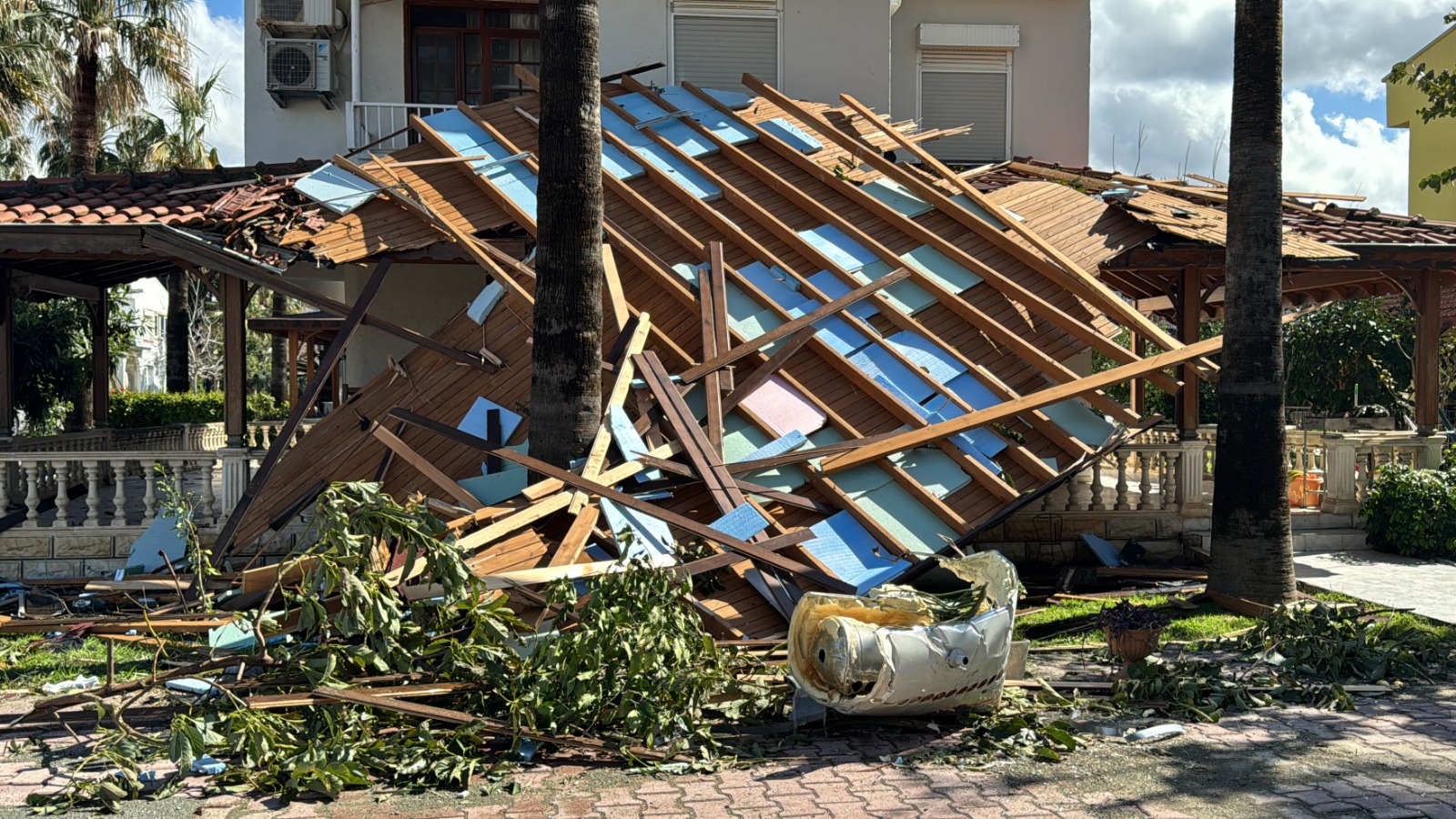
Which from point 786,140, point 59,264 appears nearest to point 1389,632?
point 786,140

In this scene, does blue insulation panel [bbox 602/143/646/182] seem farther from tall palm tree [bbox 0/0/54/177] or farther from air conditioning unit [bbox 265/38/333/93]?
tall palm tree [bbox 0/0/54/177]

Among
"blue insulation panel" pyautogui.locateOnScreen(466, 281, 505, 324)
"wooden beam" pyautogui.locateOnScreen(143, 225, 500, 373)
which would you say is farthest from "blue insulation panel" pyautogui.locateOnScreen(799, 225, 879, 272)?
"wooden beam" pyautogui.locateOnScreen(143, 225, 500, 373)

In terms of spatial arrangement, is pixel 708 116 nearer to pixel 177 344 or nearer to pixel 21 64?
pixel 21 64

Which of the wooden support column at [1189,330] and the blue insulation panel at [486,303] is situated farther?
the wooden support column at [1189,330]

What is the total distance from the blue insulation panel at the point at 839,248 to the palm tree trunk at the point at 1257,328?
3.52 metres

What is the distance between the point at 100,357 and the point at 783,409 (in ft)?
38.8

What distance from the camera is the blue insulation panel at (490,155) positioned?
11.9 metres

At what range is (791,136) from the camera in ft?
45.1

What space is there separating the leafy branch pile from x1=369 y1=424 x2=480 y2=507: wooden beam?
1477mm

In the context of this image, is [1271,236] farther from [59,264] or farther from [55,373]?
[55,373]

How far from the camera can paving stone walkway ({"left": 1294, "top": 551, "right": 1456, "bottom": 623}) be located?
10259 millimetres

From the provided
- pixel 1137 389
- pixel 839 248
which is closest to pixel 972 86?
pixel 1137 389


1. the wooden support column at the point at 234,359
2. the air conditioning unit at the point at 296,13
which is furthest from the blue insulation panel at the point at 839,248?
the air conditioning unit at the point at 296,13

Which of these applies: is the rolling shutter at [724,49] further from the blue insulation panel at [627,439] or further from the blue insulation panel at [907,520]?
the blue insulation panel at [907,520]
